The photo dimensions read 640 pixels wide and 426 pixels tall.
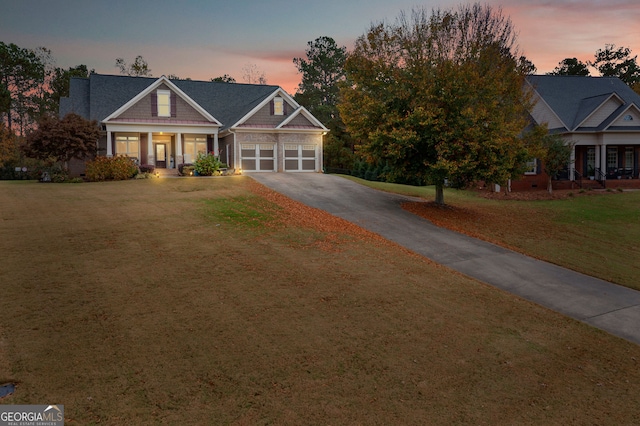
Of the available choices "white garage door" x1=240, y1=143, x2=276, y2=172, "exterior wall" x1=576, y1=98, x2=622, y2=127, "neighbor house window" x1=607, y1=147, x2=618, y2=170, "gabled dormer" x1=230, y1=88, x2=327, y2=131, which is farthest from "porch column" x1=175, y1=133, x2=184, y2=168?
"neighbor house window" x1=607, y1=147, x2=618, y2=170

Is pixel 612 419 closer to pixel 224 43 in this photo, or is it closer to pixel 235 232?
pixel 235 232

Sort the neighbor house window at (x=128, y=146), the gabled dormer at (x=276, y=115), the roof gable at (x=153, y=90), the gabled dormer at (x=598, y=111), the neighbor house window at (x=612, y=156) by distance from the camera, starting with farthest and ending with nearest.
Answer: the neighbor house window at (x=612, y=156) → the gabled dormer at (x=598, y=111) → the gabled dormer at (x=276, y=115) → the neighbor house window at (x=128, y=146) → the roof gable at (x=153, y=90)

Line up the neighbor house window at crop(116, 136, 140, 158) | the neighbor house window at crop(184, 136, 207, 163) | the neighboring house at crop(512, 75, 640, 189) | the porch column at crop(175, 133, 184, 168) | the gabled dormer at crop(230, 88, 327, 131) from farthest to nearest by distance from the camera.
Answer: the neighbor house window at crop(184, 136, 207, 163) < the neighboring house at crop(512, 75, 640, 189) < the gabled dormer at crop(230, 88, 327, 131) < the porch column at crop(175, 133, 184, 168) < the neighbor house window at crop(116, 136, 140, 158)

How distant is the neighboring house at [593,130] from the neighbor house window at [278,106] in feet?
57.0

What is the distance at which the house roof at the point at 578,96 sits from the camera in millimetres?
32812

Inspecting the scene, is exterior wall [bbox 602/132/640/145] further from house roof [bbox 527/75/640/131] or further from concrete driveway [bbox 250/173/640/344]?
concrete driveway [bbox 250/173/640/344]

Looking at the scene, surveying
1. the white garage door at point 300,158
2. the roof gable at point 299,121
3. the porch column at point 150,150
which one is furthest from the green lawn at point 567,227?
the porch column at point 150,150

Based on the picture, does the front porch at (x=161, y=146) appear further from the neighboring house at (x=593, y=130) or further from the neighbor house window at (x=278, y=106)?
the neighboring house at (x=593, y=130)

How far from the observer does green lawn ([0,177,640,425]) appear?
5.45 metres

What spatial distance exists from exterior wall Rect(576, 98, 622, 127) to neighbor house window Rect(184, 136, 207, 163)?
2788 cm

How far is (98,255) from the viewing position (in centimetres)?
1073

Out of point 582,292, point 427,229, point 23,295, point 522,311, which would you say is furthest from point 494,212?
point 23,295

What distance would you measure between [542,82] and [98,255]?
1430 inches
